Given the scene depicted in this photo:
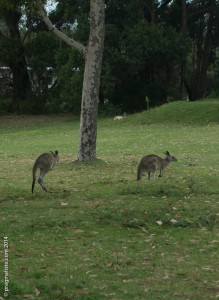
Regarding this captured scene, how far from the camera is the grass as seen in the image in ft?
23.0

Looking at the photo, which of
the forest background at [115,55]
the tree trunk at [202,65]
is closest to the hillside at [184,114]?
the forest background at [115,55]

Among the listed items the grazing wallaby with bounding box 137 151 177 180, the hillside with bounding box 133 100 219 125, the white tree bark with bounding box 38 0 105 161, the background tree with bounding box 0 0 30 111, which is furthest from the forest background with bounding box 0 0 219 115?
the grazing wallaby with bounding box 137 151 177 180

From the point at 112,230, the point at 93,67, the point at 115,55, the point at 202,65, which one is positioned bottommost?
the point at 112,230

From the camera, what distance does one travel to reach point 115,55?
132 ft

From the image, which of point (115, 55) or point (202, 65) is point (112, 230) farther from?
point (202, 65)

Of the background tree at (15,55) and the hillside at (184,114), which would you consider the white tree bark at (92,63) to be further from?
the background tree at (15,55)

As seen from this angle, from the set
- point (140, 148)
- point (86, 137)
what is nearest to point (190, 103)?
point (140, 148)

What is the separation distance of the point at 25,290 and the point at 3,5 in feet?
32.0

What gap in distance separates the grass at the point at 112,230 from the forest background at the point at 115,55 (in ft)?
67.3

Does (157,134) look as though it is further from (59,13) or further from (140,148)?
(59,13)

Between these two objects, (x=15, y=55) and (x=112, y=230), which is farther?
(x=15, y=55)

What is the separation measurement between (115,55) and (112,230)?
103 feet

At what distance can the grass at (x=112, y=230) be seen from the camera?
702 centimetres

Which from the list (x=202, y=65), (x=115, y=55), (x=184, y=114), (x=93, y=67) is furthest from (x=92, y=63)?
(x=202, y=65)
